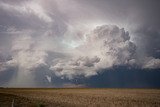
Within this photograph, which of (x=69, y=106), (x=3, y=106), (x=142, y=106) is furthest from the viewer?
(x=142, y=106)

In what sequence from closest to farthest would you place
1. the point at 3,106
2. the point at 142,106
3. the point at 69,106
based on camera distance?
the point at 3,106 < the point at 69,106 < the point at 142,106

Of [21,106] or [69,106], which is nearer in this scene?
[21,106]

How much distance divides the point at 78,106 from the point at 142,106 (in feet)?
37.8

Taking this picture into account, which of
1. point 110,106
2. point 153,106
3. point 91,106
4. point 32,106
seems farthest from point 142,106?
point 32,106

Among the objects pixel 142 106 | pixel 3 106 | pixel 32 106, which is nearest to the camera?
pixel 3 106

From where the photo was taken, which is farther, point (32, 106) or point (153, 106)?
point (153, 106)

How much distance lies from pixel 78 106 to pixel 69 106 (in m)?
1.84

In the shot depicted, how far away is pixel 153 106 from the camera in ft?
143

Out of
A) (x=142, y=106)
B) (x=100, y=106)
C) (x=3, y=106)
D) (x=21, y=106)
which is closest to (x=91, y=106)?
(x=100, y=106)

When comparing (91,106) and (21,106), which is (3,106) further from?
(91,106)

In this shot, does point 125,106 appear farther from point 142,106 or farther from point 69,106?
point 69,106

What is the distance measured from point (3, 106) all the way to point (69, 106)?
1151 centimetres

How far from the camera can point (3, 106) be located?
33.7 m

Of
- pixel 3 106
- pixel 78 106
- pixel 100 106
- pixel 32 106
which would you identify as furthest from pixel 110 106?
pixel 3 106
